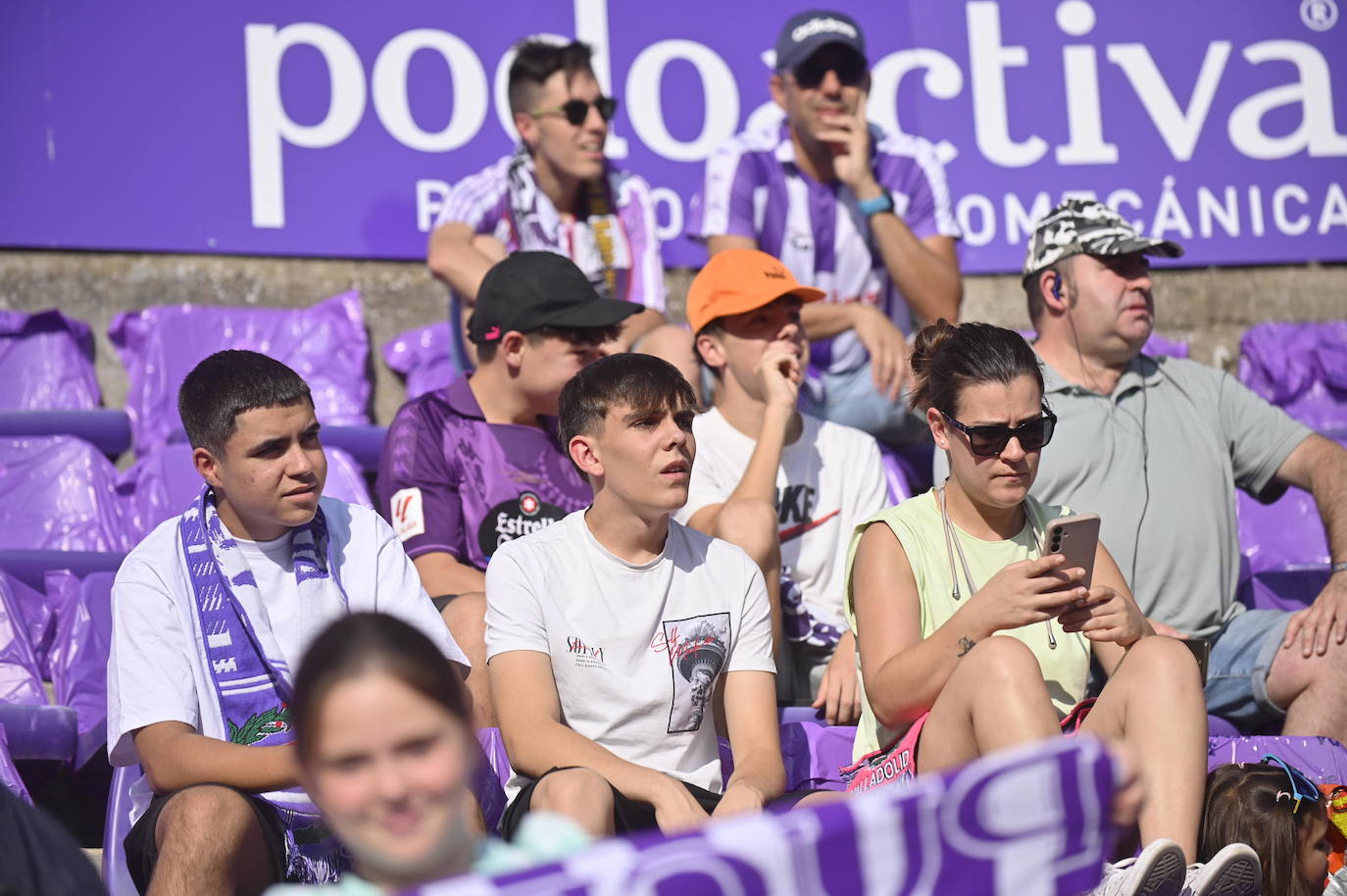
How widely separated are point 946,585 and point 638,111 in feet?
9.99

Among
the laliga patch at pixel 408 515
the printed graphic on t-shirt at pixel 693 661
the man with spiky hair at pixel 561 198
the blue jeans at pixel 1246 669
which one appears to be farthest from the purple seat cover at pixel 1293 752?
the man with spiky hair at pixel 561 198

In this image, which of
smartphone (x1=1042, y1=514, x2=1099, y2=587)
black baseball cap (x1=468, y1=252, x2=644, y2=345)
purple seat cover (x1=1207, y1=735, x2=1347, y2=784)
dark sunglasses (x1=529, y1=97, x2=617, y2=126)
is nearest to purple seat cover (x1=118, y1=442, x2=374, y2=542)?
black baseball cap (x1=468, y1=252, x2=644, y2=345)

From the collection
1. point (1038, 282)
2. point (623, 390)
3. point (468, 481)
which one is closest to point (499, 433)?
point (468, 481)

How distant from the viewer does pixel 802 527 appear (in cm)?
402

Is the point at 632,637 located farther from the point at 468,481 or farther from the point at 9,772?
the point at 9,772

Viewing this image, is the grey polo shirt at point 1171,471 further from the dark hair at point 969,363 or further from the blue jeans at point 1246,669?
the dark hair at point 969,363

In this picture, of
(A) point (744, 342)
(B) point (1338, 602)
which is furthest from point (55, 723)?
(B) point (1338, 602)

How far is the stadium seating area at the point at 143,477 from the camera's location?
344cm

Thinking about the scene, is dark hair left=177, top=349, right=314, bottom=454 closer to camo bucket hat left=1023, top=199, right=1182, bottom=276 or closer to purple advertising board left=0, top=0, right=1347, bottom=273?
camo bucket hat left=1023, top=199, right=1182, bottom=276

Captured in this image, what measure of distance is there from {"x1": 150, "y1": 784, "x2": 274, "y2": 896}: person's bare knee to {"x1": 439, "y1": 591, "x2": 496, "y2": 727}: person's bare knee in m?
0.71

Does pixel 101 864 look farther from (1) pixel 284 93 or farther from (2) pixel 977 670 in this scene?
(1) pixel 284 93

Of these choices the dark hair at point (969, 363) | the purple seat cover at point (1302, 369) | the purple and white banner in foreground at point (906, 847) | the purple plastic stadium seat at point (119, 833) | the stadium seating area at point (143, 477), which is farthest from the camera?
the purple seat cover at point (1302, 369)

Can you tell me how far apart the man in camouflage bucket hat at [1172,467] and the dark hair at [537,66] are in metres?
1.57

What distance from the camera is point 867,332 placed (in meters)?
4.60
